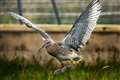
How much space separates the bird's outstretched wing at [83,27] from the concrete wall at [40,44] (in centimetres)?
247

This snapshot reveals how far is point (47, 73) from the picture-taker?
6133 millimetres

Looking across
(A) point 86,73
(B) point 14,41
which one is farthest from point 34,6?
(A) point 86,73

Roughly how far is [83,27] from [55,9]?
9.88ft

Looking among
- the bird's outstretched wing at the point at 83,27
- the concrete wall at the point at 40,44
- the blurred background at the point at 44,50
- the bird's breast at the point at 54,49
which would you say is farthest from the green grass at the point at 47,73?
the bird's breast at the point at 54,49

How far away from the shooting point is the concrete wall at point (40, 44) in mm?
6961

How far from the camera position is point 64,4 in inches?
309

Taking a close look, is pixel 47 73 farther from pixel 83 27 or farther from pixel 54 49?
pixel 54 49

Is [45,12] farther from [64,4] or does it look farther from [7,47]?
[7,47]

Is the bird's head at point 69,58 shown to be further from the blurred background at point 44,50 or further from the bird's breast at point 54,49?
the blurred background at point 44,50

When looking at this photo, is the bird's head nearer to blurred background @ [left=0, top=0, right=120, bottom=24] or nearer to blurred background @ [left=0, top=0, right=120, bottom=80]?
blurred background @ [left=0, top=0, right=120, bottom=80]

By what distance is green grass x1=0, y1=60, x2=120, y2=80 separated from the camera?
584cm

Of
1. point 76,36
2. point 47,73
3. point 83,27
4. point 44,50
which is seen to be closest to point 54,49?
point 76,36

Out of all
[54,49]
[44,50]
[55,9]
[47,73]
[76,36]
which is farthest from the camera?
[55,9]

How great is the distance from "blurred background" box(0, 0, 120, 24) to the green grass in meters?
1.04
